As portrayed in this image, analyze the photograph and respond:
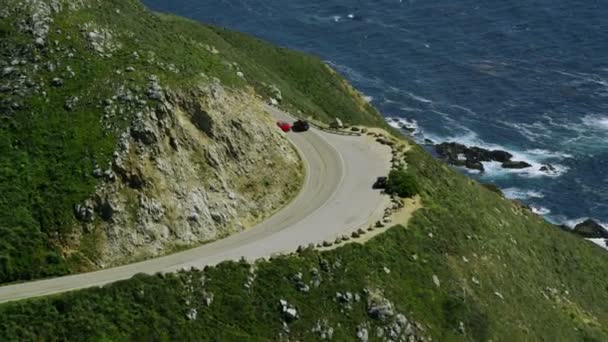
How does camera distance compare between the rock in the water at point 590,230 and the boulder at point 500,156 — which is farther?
the boulder at point 500,156

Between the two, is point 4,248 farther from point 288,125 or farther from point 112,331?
point 288,125

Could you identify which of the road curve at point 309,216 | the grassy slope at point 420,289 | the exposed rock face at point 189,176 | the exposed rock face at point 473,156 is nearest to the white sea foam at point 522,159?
the exposed rock face at point 473,156

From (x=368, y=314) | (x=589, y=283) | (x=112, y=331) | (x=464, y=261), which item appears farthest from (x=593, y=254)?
(x=112, y=331)

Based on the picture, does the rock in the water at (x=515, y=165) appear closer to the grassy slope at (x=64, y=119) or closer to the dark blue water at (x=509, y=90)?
the dark blue water at (x=509, y=90)

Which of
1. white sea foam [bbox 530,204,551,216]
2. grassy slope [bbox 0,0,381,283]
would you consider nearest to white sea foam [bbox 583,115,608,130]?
white sea foam [bbox 530,204,551,216]

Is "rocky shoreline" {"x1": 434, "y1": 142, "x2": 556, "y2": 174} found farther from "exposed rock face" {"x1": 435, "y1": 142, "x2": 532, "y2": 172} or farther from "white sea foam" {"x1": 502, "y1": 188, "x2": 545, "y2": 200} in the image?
"white sea foam" {"x1": 502, "y1": 188, "x2": 545, "y2": 200}

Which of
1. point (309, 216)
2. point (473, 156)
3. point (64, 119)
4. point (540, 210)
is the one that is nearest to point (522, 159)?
point (473, 156)

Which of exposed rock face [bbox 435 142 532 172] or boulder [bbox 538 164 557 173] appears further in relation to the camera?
exposed rock face [bbox 435 142 532 172]
